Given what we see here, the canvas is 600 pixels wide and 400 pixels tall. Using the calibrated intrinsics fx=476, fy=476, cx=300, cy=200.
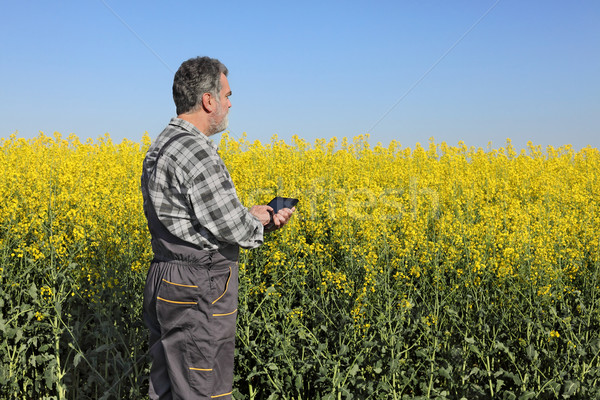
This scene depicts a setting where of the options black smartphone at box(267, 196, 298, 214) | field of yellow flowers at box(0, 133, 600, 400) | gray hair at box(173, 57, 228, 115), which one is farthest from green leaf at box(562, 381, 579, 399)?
gray hair at box(173, 57, 228, 115)

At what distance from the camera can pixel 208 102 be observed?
197cm

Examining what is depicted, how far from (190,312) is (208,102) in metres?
0.86

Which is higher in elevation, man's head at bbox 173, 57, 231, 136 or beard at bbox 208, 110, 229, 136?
man's head at bbox 173, 57, 231, 136

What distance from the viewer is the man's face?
1.99 metres

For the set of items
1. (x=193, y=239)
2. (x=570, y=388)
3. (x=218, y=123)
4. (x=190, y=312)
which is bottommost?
(x=570, y=388)

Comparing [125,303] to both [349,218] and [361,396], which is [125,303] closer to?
[361,396]

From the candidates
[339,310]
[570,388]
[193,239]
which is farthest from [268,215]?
[570,388]

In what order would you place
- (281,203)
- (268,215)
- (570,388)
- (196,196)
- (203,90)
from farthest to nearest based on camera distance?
(570,388)
(281,203)
(268,215)
(203,90)
(196,196)

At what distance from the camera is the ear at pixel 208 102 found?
1959 mm

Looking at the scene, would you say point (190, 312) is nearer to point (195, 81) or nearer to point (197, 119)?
point (197, 119)

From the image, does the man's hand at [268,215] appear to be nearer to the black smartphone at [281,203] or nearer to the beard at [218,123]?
the black smartphone at [281,203]

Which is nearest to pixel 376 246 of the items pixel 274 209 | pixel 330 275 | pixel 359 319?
pixel 330 275

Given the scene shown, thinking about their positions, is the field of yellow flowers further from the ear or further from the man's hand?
the ear

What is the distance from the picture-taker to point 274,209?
2.26 m
